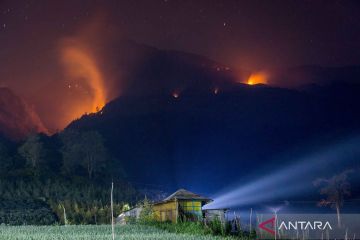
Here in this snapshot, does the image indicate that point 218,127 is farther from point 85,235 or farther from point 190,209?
point 85,235

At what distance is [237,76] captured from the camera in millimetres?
149125

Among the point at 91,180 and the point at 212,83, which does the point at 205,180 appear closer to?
the point at 212,83

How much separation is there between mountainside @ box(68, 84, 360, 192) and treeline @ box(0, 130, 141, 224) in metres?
41.0

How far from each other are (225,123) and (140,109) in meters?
23.4

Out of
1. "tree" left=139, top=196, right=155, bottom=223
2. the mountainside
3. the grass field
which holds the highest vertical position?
the mountainside

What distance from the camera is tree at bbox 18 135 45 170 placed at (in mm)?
71000

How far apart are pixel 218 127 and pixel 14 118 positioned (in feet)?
197

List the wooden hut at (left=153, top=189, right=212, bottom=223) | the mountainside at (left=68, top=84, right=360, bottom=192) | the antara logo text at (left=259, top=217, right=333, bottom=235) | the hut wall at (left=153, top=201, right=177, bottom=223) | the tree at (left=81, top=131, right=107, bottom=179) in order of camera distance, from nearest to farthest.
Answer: the antara logo text at (left=259, top=217, right=333, bottom=235) < the wooden hut at (left=153, top=189, right=212, bottom=223) < the hut wall at (left=153, top=201, right=177, bottom=223) < the tree at (left=81, top=131, right=107, bottom=179) < the mountainside at (left=68, top=84, right=360, bottom=192)

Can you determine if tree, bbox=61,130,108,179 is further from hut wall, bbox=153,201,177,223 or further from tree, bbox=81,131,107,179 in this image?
hut wall, bbox=153,201,177,223

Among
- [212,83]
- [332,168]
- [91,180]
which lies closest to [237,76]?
[212,83]

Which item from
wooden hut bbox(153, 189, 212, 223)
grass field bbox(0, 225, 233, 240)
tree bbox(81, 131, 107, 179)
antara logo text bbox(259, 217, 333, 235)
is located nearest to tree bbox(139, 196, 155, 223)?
wooden hut bbox(153, 189, 212, 223)

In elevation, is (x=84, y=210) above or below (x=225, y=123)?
below

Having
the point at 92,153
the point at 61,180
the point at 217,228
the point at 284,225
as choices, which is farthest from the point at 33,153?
the point at 284,225

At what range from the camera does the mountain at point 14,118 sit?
9188 centimetres
